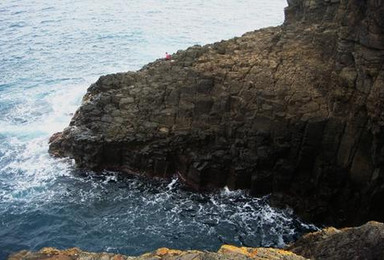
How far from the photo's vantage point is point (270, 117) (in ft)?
110

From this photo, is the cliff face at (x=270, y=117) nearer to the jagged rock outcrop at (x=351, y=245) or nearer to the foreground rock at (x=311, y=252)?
the jagged rock outcrop at (x=351, y=245)

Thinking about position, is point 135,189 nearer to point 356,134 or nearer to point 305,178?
point 305,178

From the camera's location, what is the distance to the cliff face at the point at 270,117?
3034 cm

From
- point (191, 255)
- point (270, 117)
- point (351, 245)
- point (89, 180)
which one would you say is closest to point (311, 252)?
point (351, 245)

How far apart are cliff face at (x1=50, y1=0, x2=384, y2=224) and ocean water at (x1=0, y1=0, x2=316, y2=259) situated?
1.87m

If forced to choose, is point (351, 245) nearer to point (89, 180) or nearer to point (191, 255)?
point (191, 255)

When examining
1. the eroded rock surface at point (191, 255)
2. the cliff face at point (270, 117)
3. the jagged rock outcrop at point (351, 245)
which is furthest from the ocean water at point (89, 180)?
the eroded rock surface at point (191, 255)

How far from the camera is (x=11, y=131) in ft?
145

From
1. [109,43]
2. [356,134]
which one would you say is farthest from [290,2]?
[109,43]

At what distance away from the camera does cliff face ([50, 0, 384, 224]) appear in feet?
99.6

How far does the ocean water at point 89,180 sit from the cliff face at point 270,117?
1.87 meters

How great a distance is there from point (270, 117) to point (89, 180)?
14515mm

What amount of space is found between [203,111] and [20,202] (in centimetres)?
1508

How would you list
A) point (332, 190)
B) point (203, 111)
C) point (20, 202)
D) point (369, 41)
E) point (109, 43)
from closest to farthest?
point (369, 41) < point (332, 190) < point (20, 202) < point (203, 111) < point (109, 43)
